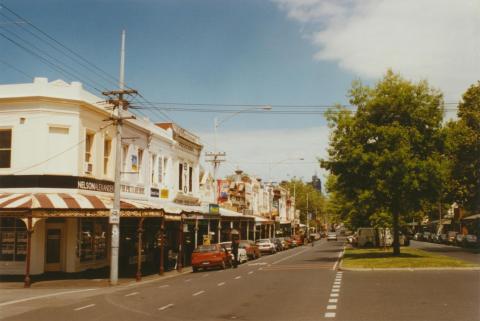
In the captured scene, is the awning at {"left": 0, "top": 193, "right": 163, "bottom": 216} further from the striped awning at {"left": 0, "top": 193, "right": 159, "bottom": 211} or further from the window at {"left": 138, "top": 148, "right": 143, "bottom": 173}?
the window at {"left": 138, "top": 148, "right": 143, "bottom": 173}

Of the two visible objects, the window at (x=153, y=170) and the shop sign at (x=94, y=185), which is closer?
the shop sign at (x=94, y=185)

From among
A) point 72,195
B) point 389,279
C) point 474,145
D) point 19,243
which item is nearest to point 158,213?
point 72,195

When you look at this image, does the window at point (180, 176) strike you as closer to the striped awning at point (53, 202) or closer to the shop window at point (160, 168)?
the shop window at point (160, 168)

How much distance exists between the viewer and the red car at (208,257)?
3222 centimetres

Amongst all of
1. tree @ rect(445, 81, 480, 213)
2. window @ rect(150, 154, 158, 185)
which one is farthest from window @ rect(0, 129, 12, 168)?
tree @ rect(445, 81, 480, 213)

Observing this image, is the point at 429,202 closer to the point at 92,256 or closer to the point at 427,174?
the point at 427,174

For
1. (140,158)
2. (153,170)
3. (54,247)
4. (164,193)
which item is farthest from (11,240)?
(164,193)

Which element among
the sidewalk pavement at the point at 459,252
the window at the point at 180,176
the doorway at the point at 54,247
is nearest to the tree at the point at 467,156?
the sidewalk pavement at the point at 459,252

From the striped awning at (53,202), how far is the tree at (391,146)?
45.4ft

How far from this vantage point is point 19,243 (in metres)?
27.1

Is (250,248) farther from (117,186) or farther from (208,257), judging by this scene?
(117,186)

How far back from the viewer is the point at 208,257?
106ft

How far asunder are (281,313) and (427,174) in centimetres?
2126

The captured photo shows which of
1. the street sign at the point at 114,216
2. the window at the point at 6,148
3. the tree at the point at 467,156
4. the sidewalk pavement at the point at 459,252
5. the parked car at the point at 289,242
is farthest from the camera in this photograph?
the parked car at the point at 289,242
